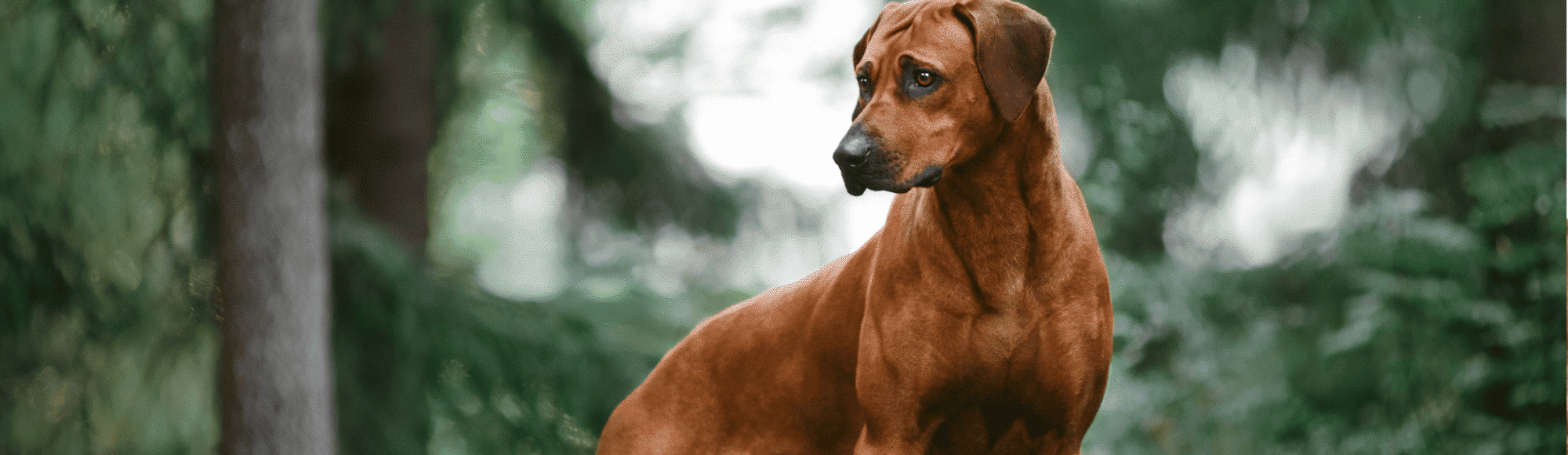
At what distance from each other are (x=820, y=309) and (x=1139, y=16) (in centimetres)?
446

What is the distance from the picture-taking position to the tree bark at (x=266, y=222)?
323cm

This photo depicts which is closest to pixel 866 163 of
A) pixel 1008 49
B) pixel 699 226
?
pixel 1008 49

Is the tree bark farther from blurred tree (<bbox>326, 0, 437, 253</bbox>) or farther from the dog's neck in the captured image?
the dog's neck

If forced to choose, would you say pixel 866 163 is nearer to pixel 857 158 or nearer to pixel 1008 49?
pixel 857 158

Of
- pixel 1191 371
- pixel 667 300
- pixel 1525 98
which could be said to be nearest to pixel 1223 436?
pixel 1191 371

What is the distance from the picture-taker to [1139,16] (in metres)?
5.81

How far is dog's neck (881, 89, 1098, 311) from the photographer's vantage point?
1.67m

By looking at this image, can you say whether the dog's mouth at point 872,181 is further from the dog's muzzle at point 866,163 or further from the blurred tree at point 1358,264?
the blurred tree at point 1358,264

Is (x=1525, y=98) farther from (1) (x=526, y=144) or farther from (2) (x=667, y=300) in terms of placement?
(1) (x=526, y=144)

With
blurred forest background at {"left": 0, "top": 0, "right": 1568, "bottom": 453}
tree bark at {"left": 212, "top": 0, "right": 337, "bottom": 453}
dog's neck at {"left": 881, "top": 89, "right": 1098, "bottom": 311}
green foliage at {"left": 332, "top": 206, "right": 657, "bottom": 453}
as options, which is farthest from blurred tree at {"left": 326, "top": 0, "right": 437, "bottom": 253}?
dog's neck at {"left": 881, "top": 89, "right": 1098, "bottom": 311}

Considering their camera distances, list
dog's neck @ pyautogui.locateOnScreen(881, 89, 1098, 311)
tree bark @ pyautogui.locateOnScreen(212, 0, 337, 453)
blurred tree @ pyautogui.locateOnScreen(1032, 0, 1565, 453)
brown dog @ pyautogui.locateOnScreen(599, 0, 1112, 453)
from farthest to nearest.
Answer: blurred tree @ pyautogui.locateOnScreen(1032, 0, 1565, 453), tree bark @ pyautogui.locateOnScreen(212, 0, 337, 453), dog's neck @ pyautogui.locateOnScreen(881, 89, 1098, 311), brown dog @ pyautogui.locateOnScreen(599, 0, 1112, 453)

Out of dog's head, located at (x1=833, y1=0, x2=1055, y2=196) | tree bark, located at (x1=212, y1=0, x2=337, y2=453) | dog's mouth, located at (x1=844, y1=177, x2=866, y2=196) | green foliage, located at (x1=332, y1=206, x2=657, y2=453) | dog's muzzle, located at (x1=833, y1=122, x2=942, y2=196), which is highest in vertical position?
dog's head, located at (x1=833, y1=0, x2=1055, y2=196)

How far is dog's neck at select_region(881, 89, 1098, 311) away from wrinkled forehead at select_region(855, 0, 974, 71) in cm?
18

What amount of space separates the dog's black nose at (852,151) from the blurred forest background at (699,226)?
2957 mm
